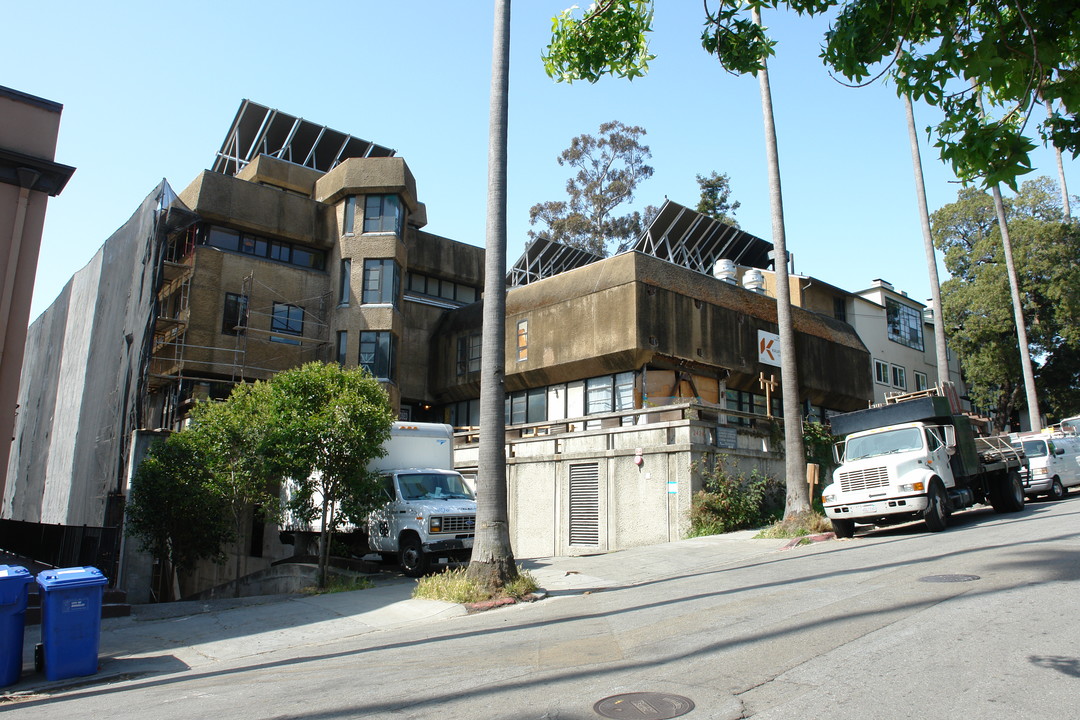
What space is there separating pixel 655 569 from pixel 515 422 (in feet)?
51.1

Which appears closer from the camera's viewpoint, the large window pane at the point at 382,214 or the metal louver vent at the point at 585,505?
the metal louver vent at the point at 585,505

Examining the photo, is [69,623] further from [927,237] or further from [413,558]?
[927,237]

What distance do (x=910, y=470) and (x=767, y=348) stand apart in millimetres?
13903

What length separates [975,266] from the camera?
39.4 metres

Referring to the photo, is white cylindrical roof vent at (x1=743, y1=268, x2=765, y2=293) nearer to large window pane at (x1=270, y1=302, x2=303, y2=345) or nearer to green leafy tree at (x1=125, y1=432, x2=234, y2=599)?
large window pane at (x1=270, y1=302, x2=303, y2=345)

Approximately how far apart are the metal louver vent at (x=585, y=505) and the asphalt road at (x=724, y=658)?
30.5 feet

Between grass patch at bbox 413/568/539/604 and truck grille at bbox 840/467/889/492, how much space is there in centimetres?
746

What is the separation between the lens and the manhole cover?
16.1 ft

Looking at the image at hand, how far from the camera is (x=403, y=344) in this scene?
105 ft

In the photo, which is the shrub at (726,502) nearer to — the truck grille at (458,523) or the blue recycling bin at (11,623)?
the truck grille at (458,523)

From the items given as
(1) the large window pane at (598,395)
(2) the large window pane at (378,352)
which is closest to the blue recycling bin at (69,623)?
(1) the large window pane at (598,395)

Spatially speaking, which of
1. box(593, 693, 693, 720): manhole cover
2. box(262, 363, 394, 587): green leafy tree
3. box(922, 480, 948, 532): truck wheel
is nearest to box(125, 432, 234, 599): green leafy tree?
box(262, 363, 394, 587): green leafy tree

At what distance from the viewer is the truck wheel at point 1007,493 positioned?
1822 centimetres

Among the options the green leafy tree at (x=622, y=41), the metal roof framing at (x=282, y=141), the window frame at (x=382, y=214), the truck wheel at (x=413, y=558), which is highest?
the metal roof framing at (x=282, y=141)
